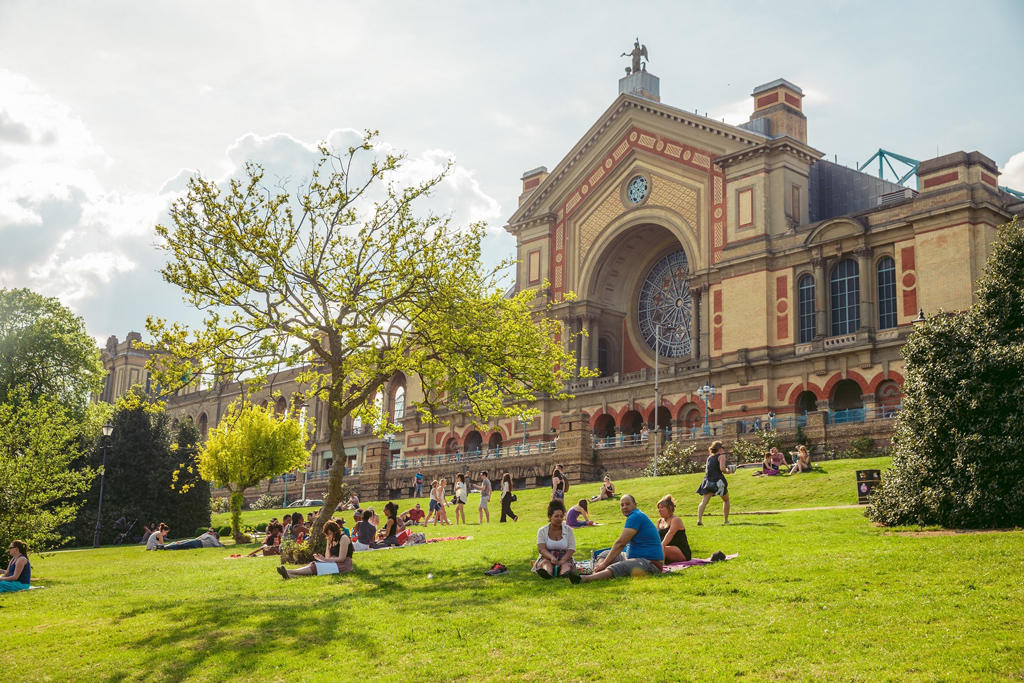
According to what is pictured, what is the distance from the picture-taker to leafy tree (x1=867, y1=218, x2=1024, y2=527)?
16062mm

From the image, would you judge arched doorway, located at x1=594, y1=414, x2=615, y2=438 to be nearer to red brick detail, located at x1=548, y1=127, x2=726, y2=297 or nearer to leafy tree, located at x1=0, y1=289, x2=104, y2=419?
red brick detail, located at x1=548, y1=127, x2=726, y2=297

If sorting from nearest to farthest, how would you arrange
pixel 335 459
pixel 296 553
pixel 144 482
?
pixel 296 553 → pixel 335 459 → pixel 144 482

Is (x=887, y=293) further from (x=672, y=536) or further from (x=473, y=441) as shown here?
(x=672, y=536)

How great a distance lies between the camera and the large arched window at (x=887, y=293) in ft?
146

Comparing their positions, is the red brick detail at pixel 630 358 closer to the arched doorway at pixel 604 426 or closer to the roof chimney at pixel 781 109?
the arched doorway at pixel 604 426

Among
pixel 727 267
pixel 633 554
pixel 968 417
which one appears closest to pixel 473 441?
pixel 727 267

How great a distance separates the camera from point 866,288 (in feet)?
147

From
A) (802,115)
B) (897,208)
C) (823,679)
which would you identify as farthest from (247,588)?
(802,115)

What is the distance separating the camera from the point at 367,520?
70.2ft

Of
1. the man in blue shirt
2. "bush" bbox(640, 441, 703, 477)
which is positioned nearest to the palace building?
"bush" bbox(640, 441, 703, 477)

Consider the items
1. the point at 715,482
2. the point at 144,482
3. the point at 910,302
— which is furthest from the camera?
the point at 910,302

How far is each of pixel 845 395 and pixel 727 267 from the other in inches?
370

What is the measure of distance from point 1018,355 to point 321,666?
13.1 meters

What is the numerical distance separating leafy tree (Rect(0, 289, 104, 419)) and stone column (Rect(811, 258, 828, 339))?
39324 millimetres
